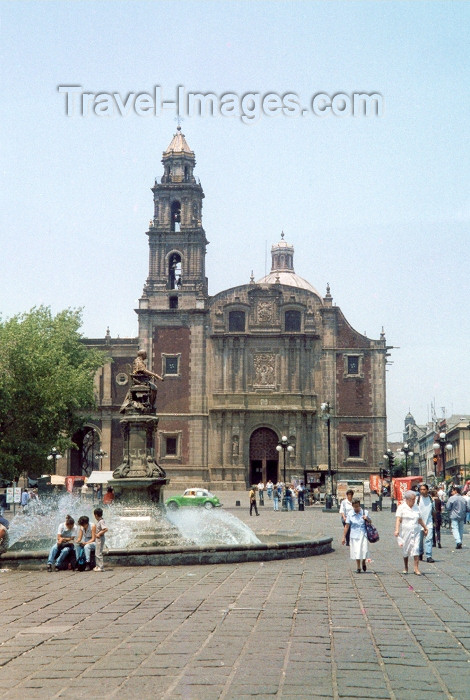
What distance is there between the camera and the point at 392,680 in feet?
22.2

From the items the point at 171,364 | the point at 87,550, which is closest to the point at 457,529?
the point at 87,550

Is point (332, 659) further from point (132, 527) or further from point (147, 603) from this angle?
point (132, 527)

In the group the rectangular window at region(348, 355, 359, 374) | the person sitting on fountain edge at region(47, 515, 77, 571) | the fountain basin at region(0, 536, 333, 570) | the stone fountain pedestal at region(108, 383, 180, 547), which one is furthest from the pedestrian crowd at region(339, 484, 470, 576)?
the rectangular window at region(348, 355, 359, 374)

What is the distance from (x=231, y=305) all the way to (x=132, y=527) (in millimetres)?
39704

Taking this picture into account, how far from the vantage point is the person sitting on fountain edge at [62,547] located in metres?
14.5

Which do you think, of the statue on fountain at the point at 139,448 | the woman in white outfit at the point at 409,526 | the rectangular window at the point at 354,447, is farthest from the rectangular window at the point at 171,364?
the woman in white outfit at the point at 409,526

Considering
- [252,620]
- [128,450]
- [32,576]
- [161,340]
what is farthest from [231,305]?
[252,620]

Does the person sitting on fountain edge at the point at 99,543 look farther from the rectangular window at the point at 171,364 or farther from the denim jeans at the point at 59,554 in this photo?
the rectangular window at the point at 171,364

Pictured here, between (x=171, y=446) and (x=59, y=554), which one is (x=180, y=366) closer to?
(x=171, y=446)

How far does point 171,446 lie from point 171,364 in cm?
546

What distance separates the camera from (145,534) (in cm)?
1662

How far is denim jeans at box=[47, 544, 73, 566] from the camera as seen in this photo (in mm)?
14500

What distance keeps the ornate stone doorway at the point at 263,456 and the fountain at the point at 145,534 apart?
3451 cm

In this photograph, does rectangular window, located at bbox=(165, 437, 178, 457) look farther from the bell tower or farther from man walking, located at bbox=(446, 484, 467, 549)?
man walking, located at bbox=(446, 484, 467, 549)
